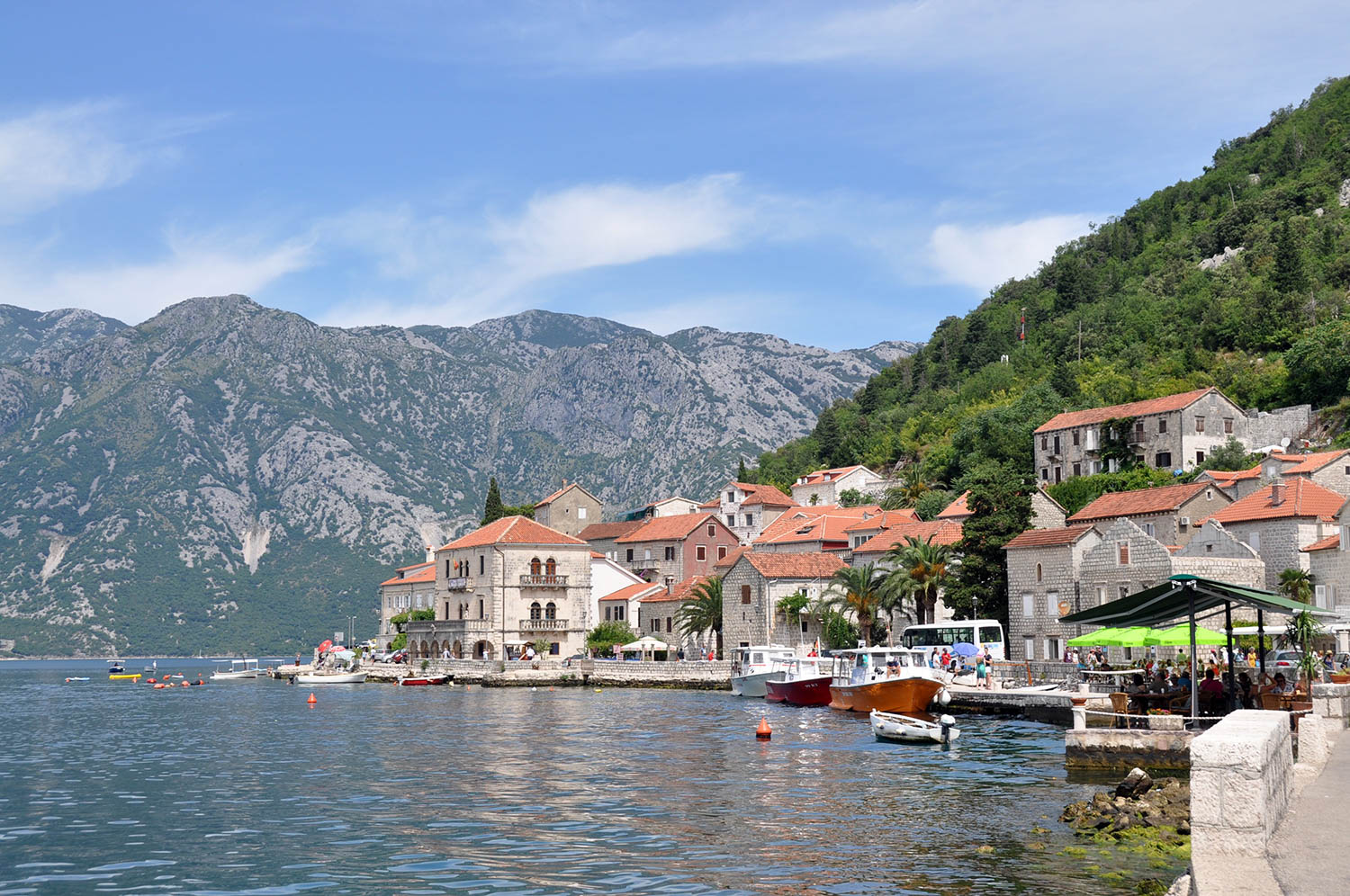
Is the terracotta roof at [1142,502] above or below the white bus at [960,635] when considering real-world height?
above

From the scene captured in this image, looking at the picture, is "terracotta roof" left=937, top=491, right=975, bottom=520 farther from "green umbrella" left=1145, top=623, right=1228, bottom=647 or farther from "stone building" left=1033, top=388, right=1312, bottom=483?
"green umbrella" left=1145, top=623, right=1228, bottom=647

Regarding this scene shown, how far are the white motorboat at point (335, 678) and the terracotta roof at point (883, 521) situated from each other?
1541 inches

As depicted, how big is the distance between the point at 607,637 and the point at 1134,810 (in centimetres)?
7537

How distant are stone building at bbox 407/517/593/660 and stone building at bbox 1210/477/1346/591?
47799 mm

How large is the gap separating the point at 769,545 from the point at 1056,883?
80777 mm

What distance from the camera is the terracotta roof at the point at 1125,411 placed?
90.1 metres

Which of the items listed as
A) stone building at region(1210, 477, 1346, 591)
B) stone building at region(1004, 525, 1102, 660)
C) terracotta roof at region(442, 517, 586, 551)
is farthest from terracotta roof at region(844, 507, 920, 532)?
stone building at region(1210, 477, 1346, 591)

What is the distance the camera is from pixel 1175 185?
165 meters

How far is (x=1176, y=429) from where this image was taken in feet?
293

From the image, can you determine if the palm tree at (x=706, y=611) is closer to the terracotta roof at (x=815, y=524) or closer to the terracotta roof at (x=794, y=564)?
the terracotta roof at (x=794, y=564)

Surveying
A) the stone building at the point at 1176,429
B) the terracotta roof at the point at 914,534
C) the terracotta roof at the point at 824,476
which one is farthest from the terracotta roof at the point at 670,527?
the stone building at the point at 1176,429

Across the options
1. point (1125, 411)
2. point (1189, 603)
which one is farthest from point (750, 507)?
point (1189, 603)

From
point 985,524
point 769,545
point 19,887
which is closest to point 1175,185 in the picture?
point 769,545

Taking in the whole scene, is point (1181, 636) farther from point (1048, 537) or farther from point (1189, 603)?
point (1048, 537)
